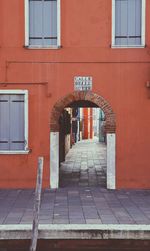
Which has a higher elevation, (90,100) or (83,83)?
(83,83)

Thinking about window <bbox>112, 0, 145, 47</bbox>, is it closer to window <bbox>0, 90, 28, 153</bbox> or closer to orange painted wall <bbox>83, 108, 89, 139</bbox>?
window <bbox>0, 90, 28, 153</bbox>

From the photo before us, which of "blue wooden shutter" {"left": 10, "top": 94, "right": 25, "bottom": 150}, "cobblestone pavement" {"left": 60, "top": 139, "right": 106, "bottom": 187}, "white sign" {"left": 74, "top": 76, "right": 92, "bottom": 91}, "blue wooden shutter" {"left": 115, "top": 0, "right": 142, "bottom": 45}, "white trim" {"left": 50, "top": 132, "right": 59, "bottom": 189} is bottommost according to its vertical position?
"cobblestone pavement" {"left": 60, "top": 139, "right": 106, "bottom": 187}

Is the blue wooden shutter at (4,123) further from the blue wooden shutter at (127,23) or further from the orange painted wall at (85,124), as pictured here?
the orange painted wall at (85,124)

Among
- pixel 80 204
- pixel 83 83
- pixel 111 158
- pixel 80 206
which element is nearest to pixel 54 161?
pixel 111 158

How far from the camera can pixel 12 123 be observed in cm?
1298

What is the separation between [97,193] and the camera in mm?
12172

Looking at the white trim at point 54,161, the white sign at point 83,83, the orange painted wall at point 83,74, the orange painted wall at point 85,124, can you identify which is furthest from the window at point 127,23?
the orange painted wall at point 85,124

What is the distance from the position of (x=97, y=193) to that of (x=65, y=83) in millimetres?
3225

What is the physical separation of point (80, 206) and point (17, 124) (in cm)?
371

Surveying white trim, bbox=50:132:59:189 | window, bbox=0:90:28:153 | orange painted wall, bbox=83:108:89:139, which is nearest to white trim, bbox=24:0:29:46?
window, bbox=0:90:28:153

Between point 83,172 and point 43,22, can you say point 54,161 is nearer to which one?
point 83,172

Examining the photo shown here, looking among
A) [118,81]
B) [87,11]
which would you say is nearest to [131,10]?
[87,11]

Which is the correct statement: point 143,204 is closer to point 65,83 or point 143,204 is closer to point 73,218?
point 73,218

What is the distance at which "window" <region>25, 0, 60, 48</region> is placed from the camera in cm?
1297
